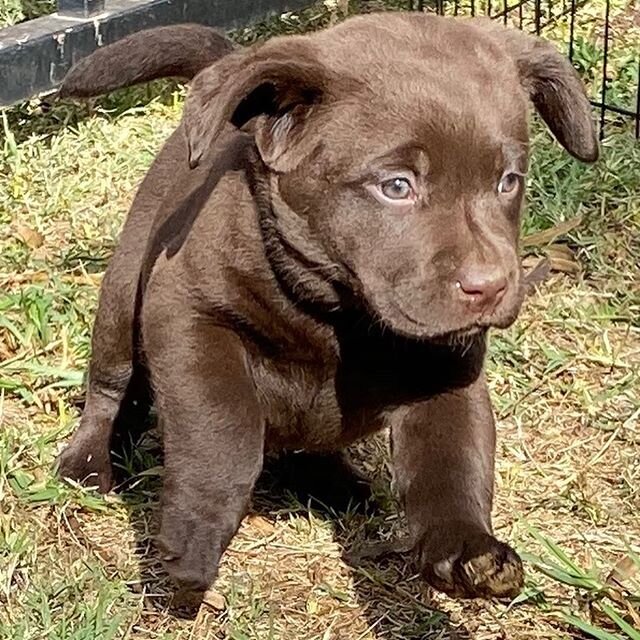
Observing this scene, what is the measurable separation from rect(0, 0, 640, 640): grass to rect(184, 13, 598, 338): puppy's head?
768mm

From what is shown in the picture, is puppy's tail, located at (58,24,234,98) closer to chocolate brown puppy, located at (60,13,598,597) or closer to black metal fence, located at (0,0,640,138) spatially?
chocolate brown puppy, located at (60,13,598,597)

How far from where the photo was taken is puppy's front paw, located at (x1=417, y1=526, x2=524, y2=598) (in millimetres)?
2697

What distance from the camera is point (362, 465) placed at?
12.8 feet

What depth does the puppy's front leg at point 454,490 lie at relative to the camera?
272cm

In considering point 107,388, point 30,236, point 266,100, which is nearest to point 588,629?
point 266,100

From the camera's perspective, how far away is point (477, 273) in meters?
2.71

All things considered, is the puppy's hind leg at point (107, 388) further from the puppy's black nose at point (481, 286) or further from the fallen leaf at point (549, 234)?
the fallen leaf at point (549, 234)

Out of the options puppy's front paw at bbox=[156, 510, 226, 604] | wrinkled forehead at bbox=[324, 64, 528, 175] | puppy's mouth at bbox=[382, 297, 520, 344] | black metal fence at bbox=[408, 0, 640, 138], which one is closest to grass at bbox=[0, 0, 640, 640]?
puppy's front paw at bbox=[156, 510, 226, 604]

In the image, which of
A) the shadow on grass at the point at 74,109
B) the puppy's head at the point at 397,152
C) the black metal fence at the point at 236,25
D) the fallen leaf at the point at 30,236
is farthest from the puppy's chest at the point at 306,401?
the shadow on grass at the point at 74,109

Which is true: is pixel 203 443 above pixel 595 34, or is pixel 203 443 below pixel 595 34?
above

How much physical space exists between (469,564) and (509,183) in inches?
28.2

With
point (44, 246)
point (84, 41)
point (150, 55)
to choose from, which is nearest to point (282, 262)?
point (150, 55)

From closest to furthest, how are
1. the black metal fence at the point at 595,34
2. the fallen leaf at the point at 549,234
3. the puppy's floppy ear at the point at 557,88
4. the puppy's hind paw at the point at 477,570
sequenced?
the puppy's hind paw at the point at 477,570, the puppy's floppy ear at the point at 557,88, the fallen leaf at the point at 549,234, the black metal fence at the point at 595,34

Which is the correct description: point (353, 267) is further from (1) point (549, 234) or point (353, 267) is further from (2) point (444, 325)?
(1) point (549, 234)
